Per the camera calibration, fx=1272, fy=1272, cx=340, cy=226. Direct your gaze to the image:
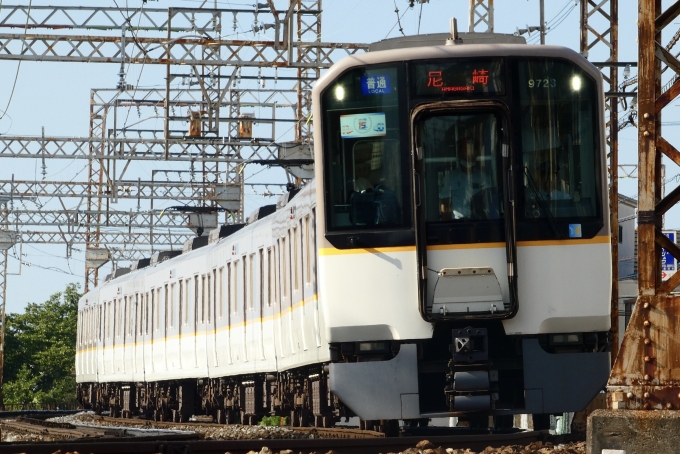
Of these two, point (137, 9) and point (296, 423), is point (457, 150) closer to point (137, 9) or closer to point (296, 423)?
point (296, 423)

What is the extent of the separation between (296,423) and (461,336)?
→ 777cm

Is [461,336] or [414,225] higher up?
[414,225]

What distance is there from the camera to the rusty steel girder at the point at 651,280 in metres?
7.16

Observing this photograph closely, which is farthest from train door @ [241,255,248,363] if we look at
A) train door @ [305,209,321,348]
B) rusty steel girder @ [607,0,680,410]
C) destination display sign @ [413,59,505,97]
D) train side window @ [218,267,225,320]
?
rusty steel girder @ [607,0,680,410]

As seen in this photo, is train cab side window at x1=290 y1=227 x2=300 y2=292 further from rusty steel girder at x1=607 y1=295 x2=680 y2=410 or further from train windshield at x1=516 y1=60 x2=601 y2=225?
rusty steel girder at x1=607 y1=295 x2=680 y2=410

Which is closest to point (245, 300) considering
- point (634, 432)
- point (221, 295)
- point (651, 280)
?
point (221, 295)

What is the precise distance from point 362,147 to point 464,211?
1.00 metres

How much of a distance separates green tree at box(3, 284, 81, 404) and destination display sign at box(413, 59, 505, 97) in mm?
60476

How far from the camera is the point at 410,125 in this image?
406 inches

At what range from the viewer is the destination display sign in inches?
408

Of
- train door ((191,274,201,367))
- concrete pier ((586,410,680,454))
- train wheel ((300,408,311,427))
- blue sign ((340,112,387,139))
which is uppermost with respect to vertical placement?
blue sign ((340,112,387,139))

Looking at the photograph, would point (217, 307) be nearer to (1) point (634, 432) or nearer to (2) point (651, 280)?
(2) point (651, 280)

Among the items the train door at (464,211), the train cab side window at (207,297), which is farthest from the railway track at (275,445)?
the train cab side window at (207,297)

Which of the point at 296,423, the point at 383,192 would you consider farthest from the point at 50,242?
the point at 383,192
